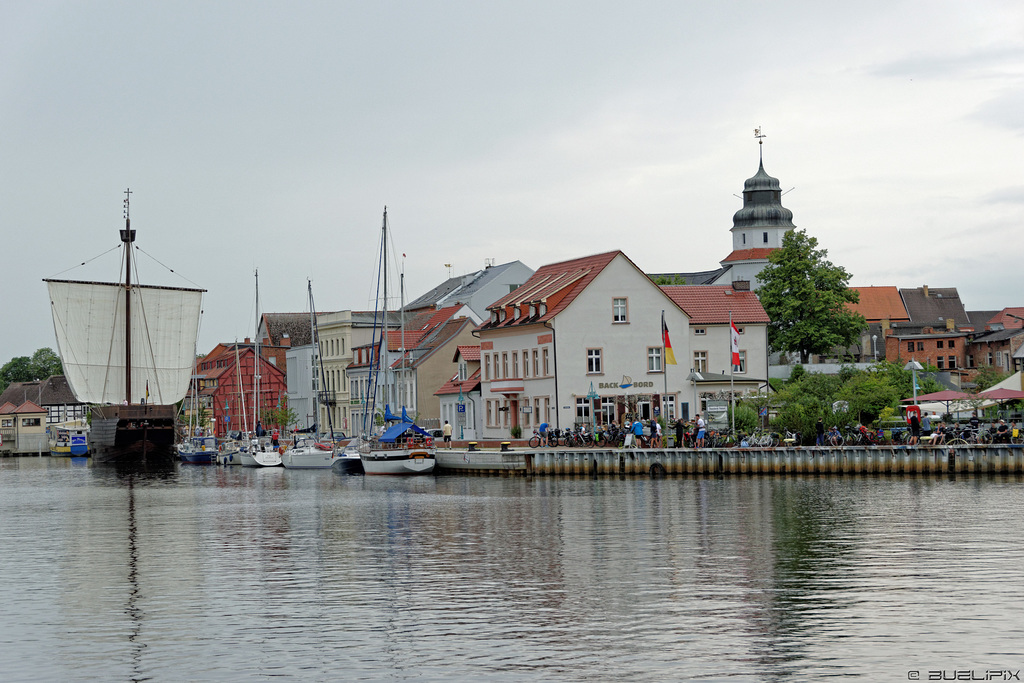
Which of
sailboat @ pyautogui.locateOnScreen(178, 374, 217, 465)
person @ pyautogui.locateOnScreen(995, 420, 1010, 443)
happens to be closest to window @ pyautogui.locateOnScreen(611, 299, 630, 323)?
person @ pyautogui.locateOnScreen(995, 420, 1010, 443)

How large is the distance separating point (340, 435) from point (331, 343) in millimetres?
20576

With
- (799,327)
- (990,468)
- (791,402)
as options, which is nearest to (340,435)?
(799,327)

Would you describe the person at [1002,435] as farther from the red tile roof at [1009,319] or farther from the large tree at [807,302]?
the red tile roof at [1009,319]

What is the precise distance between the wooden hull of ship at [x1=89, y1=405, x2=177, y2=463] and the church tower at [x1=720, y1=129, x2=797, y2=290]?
70145 mm

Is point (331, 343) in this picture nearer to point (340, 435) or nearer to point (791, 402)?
point (340, 435)

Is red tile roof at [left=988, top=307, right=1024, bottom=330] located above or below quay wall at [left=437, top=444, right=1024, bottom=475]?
above

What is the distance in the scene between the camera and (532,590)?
88.8 feet

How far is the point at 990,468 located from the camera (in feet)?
191

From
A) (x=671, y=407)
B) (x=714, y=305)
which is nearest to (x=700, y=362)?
(x=714, y=305)

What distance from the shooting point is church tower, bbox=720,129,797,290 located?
165375mm

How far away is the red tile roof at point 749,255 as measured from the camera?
158225mm

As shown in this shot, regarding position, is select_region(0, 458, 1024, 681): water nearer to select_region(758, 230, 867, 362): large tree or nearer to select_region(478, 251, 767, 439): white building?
select_region(478, 251, 767, 439): white building

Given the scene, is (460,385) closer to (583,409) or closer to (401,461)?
(583,409)

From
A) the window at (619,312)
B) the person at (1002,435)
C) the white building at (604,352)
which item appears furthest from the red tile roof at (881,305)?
the person at (1002,435)
